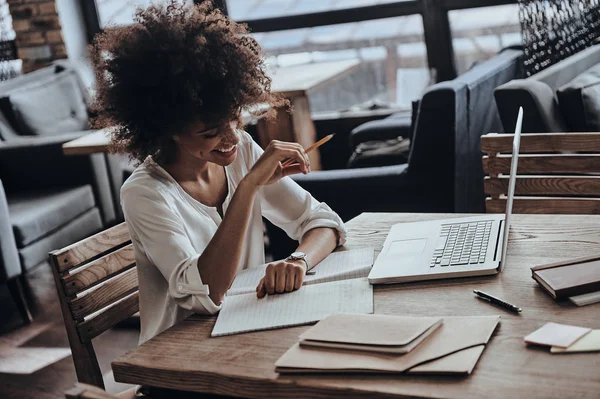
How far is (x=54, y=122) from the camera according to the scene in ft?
15.1

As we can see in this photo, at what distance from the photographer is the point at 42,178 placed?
4203mm

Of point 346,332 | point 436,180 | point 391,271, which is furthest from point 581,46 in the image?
point 346,332

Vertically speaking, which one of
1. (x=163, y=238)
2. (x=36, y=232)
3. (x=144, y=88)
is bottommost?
(x=36, y=232)

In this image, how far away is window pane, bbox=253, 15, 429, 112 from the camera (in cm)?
452

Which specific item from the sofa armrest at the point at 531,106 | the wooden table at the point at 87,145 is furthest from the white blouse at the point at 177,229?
the wooden table at the point at 87,145

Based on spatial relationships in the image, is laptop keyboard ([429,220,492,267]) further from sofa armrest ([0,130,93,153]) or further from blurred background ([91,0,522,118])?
sofa armrest ([0,130,93,153])

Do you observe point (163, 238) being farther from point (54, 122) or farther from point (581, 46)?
point (54, 122)

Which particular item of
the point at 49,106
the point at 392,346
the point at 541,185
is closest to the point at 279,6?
the point at 49,106

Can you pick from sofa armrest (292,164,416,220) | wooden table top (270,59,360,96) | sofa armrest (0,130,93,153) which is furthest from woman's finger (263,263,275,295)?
sofa armrest (0,130,93,153)

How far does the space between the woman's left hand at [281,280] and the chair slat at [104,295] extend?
422 mm

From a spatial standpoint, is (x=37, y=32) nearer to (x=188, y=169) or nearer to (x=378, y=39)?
(x=378, y=39)

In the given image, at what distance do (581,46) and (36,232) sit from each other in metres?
2.58

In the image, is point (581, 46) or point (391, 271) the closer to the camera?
point (391, 271)

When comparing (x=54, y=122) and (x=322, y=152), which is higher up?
(x=54, y=122)
